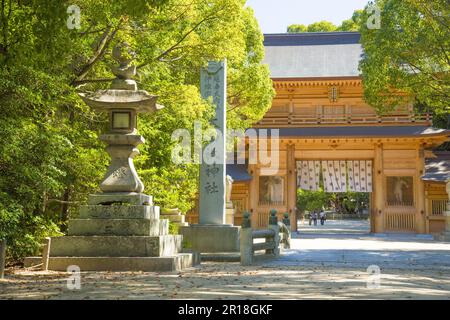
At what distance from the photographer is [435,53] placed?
47.0ft

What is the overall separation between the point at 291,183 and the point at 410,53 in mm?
12017

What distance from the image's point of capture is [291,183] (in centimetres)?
2570

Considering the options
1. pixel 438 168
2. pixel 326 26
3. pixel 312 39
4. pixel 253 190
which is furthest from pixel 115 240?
pixel 326 26

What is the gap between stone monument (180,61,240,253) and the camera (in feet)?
42.9

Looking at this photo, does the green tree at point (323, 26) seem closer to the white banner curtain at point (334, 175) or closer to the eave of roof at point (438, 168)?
the eave of roof at point (438, 168)

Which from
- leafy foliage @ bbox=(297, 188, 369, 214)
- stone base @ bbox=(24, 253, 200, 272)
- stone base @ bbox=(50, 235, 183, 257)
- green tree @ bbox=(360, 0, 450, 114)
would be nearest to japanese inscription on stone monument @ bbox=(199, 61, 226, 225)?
stone base @ bbox=(50, 235, 183, 257)

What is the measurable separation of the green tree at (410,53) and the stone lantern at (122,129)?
8187 mm

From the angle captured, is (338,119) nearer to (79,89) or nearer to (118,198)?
(79,89)

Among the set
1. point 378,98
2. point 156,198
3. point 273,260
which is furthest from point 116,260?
point 378,98

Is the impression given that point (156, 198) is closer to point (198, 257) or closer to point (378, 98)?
point (198, 257)

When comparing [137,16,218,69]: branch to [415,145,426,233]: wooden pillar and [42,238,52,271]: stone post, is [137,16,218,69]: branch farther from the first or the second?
[415,145,426,233]: wooden pillar

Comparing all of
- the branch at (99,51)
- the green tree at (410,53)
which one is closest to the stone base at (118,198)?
the branch at (99,51)

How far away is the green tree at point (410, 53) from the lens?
13.8 m

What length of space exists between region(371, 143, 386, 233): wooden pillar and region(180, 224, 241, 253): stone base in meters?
13.8
